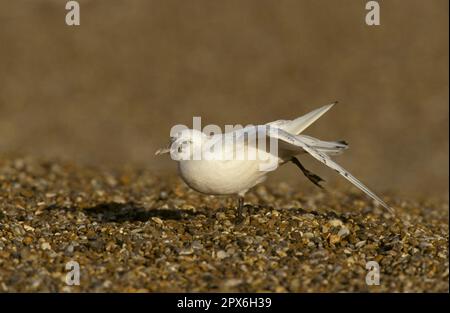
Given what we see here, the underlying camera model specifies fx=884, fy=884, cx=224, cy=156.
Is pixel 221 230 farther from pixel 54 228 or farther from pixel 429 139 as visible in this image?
pixel 429 139

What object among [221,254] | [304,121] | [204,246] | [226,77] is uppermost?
[226,77]

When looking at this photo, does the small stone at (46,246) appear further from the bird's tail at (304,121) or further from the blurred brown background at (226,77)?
the blurred brown background at (226,77)

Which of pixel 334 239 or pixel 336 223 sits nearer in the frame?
pixel 334 239

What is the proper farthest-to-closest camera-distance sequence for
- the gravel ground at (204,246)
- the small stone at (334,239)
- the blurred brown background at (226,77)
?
1. the blurred brown background at (226,77)
2. the small stone at (334,239)
3. the gravel ground at (204,246)

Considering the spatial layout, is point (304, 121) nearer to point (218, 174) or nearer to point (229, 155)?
point (229, 155)

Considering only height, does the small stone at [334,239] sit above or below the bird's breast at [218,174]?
below

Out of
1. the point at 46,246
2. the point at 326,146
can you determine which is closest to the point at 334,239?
the point at 326,146

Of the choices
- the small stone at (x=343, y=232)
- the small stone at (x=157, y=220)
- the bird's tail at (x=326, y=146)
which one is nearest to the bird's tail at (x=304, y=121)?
the bird's tail at (x=326, y=146)

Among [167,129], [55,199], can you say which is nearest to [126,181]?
[55,199]
